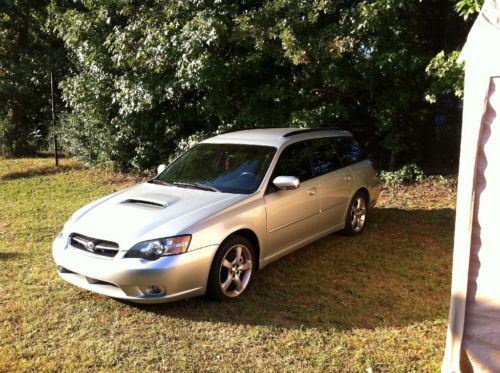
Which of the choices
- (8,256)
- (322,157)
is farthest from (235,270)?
(8,256)

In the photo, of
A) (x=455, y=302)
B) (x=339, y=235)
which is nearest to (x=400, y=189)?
(x=339, y=235)

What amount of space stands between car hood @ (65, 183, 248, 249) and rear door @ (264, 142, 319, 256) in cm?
45

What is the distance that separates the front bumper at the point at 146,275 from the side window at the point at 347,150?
297cm

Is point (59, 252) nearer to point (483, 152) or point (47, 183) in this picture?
point (483, 152)

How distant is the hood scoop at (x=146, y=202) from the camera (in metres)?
5.06

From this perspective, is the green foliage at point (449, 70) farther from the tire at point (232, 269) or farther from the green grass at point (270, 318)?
the tire at point (232, 269)

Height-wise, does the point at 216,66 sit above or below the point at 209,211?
above

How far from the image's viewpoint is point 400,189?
10.4m

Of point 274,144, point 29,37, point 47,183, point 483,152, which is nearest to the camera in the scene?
point 483,152

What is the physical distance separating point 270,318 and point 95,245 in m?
1.75

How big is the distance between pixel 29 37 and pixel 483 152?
19.1m

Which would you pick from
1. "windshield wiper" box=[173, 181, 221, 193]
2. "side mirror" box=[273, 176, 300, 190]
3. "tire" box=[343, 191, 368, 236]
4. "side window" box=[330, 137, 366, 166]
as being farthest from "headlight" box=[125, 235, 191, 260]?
"side window" box=[330, 137, 366, 166]

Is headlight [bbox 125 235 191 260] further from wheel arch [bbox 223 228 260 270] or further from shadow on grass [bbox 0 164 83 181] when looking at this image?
shadow on grass [bbox 0 164 83 181]

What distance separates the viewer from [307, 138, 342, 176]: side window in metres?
6.31
